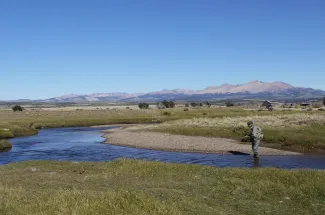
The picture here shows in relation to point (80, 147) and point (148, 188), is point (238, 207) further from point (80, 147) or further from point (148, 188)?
point (80, 147)

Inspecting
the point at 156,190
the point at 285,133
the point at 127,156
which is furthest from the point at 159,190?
the point at 285,133

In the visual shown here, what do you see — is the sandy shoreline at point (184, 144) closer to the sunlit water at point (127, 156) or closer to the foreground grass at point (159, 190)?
the sunlit water at point (127, 156)

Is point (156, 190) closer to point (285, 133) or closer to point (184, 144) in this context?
point (184, 144)

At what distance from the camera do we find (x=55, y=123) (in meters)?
102

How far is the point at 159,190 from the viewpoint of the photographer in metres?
18.5

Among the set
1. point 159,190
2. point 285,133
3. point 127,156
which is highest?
point 159,190

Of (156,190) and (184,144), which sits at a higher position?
(156,190)

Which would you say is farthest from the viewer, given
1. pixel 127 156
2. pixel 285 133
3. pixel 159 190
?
pixel 285 133

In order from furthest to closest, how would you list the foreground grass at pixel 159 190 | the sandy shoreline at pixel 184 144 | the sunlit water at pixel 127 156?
the sandy shoreline at pixel 184 144, the sunlit water at pixel 127 156, the foreground grass at pixel 159 190

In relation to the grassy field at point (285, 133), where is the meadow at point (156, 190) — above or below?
above

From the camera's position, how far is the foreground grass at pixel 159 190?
12.4 m

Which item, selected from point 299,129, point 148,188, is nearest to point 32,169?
point 148,188

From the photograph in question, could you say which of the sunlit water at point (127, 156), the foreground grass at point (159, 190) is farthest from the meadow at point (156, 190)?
the sunlit water at point (127, 156)

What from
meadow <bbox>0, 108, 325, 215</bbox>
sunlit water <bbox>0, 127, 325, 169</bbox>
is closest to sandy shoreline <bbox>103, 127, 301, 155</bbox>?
sunlit water <bbox>0, 127, 325, 169</bbox>
